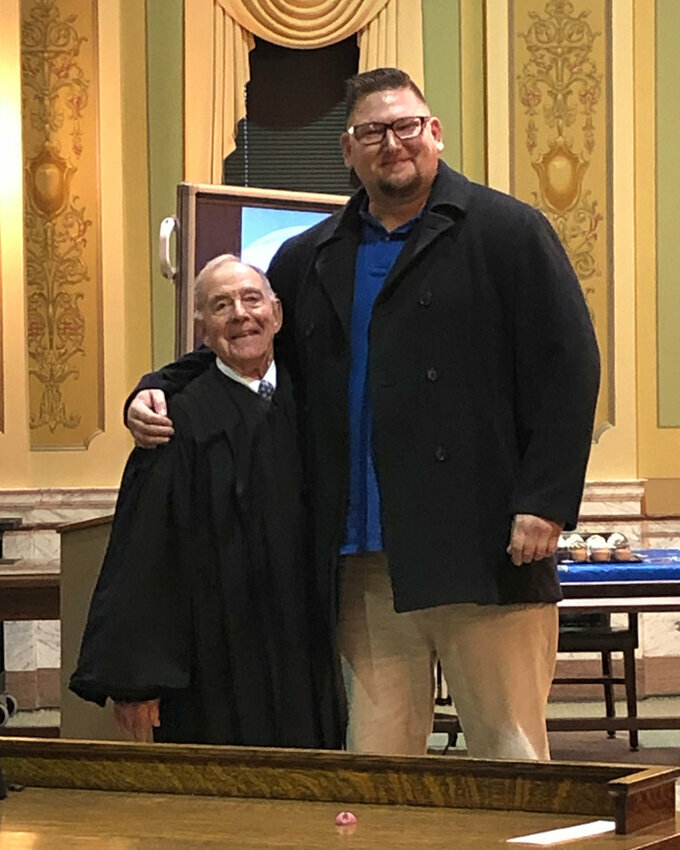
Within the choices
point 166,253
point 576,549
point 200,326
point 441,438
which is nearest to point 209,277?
point 200,326

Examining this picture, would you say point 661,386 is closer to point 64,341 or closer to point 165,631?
point 64,341

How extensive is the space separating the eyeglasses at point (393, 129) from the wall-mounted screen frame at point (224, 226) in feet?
3.12

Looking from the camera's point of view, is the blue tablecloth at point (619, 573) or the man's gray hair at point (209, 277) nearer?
the man's gray hair at point (209, 277)

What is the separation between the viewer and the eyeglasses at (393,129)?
2533 mm

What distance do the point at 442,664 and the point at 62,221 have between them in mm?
4788

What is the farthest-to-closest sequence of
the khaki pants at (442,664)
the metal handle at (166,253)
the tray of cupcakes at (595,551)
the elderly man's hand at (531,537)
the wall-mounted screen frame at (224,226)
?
the tray of cupcakes at (595,551), the metal handle at (166,253), the wall-mounted screen frame at (224,226), the khaki pants at (442,664), the elderly man's hand at (531,537)

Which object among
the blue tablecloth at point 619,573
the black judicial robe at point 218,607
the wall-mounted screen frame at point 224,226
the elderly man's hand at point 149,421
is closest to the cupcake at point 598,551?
the blue tablecloth at point 619,573

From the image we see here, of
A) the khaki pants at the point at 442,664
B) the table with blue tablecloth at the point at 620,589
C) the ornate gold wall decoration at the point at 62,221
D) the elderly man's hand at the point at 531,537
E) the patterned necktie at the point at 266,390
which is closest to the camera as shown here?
the elderly man's hand at the point at 531,537

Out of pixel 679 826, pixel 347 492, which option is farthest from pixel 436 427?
pixel 679 826

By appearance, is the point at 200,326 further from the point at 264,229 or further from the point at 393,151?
the point at 264,229

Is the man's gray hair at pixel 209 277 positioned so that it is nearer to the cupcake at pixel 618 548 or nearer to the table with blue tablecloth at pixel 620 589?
the table with blue tablecloth at pixel 620 589

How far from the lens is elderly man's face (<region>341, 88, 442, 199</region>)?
254 cm

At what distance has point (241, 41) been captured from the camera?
705 cm

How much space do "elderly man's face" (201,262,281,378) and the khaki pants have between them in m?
0.38
